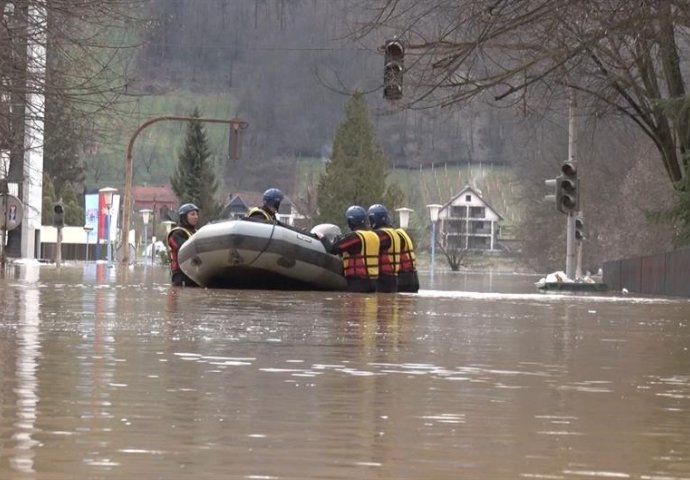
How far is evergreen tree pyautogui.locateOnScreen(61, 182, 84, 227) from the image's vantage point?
595 ft

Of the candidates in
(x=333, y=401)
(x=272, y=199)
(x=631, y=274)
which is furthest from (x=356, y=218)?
(x=333, y=401)

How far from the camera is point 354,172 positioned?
156250 millimetres

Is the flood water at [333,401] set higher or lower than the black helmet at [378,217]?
lower

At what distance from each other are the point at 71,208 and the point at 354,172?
38.0 metres

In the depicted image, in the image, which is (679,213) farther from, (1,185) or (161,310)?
(1,185)

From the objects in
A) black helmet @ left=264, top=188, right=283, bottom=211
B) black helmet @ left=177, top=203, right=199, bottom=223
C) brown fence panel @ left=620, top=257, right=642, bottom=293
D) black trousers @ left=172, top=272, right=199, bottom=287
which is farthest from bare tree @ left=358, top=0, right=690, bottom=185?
brown fence panel @ left=620, top=257, right=642, bottom=293

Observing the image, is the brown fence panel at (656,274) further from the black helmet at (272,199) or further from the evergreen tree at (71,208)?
the evergreen tree at (71,208)

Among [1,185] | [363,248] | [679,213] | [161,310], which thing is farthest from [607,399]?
[1,185]

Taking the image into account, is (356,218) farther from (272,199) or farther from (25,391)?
(25,391)

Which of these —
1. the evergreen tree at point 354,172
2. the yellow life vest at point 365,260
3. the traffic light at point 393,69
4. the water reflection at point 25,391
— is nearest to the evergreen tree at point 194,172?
the evergreen tree at point 354,172

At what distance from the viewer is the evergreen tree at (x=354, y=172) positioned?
509ft

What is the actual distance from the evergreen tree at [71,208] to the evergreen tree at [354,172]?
33.7 meters

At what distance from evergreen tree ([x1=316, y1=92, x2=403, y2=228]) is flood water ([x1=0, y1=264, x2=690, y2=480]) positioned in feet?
461

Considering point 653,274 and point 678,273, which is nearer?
point 678,273
